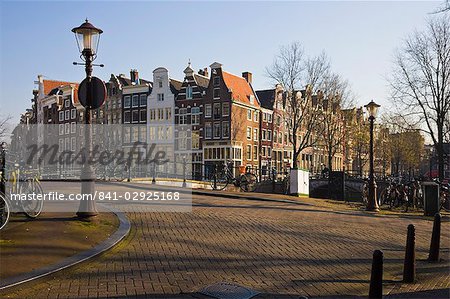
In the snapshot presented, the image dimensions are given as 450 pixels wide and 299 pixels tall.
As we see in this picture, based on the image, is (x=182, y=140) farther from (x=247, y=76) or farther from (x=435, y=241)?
(x=435, y=241)

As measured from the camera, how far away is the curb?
5.36m

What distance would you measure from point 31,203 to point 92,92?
2.51 metres

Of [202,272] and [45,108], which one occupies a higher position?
[45,108]

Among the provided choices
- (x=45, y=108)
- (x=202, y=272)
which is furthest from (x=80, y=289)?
(x=45, y=108)

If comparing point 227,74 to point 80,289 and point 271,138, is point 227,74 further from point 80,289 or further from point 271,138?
point 80,289

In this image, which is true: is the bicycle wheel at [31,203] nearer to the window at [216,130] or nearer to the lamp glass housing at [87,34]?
the lamp glass housing at [87,34]

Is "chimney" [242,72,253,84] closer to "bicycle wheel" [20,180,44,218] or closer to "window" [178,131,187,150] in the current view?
"window" [178,131,187,150]

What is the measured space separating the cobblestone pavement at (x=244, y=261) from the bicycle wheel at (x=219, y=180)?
34.8ft

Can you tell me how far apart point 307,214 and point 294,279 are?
7.30m

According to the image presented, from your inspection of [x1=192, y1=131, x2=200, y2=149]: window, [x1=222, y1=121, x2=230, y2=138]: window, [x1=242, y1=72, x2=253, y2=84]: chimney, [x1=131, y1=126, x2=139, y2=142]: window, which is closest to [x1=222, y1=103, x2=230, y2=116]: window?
[x1=222, y1=121, x2=230, y2=138]: window

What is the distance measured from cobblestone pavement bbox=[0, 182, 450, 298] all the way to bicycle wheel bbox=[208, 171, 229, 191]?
10.6 metres

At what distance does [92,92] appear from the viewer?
354 inches

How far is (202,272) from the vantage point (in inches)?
255

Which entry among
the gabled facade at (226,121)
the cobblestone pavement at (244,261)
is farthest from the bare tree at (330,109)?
the cobblestone pavement at (244,261)
